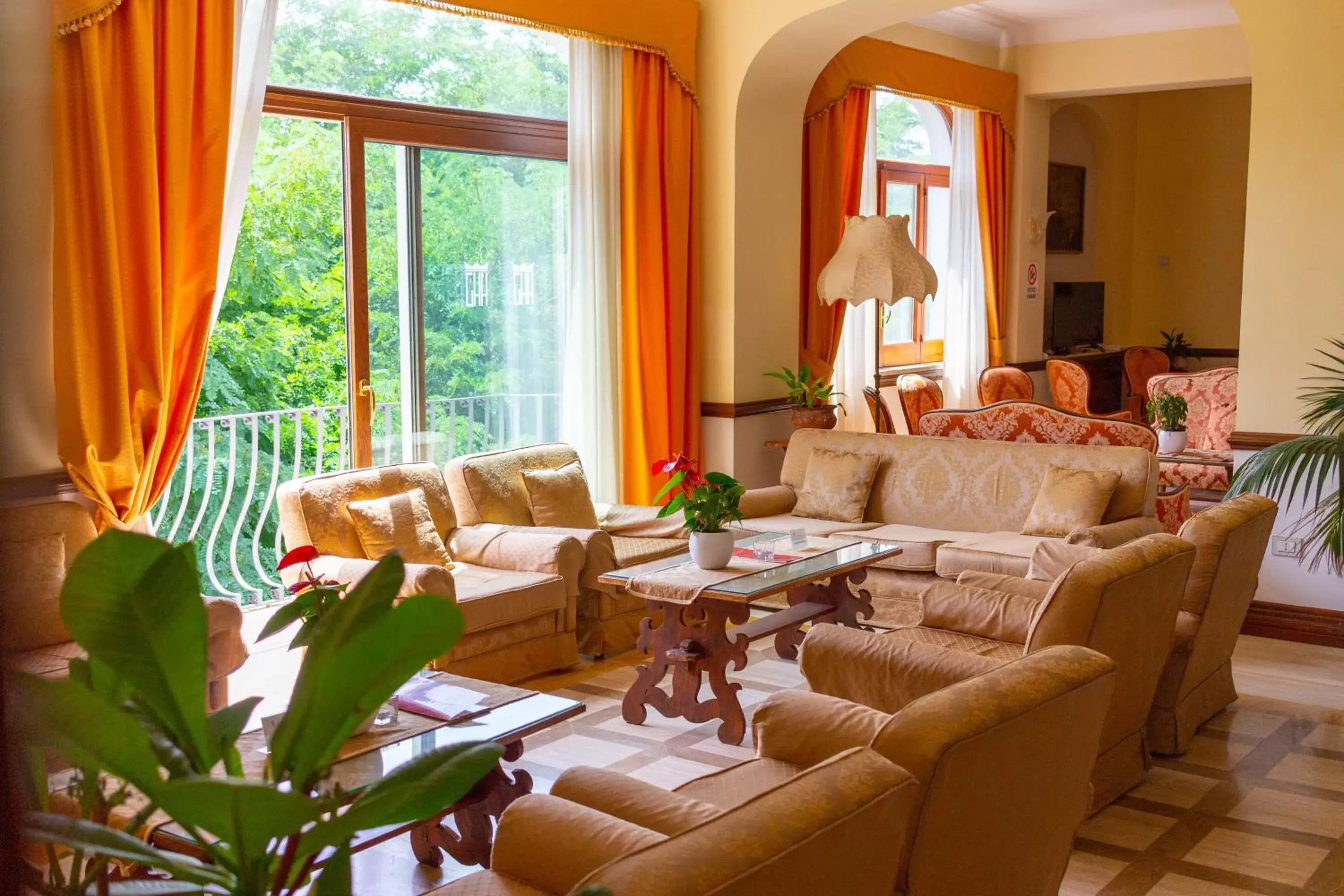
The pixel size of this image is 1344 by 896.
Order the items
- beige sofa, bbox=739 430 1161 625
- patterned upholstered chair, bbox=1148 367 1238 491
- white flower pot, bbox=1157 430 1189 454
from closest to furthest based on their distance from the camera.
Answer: beige sofa, bbox=739 430 1161 625 < white flower pot, bbox=1157 430 1189 454 < patterned upholstered chair, bbox=1148 367 1238 491

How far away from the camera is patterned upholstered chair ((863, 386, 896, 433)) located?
→ 7383 millimetres

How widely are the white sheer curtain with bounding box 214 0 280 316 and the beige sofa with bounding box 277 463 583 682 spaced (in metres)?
0.82

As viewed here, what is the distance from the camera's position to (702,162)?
7.09 m

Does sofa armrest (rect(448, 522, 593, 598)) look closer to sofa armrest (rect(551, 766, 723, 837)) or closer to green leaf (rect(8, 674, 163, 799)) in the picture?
sofa armrest (rect(551, 766, 723, 837))

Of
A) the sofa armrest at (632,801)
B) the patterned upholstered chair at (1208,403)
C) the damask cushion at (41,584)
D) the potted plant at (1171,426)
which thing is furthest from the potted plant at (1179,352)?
the sofa armrest at (632,801)

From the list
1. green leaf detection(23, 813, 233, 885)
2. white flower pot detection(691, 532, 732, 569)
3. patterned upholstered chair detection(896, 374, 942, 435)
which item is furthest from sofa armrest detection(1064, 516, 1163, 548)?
green leaf detection(23, 813, 233, 885)

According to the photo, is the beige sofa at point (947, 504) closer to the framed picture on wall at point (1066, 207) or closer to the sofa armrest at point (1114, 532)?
the sofa armrest at point (1114, 532)

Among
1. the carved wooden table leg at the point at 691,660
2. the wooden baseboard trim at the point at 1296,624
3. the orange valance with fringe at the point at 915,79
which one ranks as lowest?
the wooden baseboard trim at the point at 1296,624

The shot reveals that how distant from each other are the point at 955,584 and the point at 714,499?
91cm

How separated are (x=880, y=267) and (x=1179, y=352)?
6008 mm

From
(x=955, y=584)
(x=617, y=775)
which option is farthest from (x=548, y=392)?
(x=617, y=775)

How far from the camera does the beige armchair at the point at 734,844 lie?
1624 millimetres

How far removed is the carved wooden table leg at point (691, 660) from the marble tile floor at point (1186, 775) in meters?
0.09

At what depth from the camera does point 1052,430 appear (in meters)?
6.14
